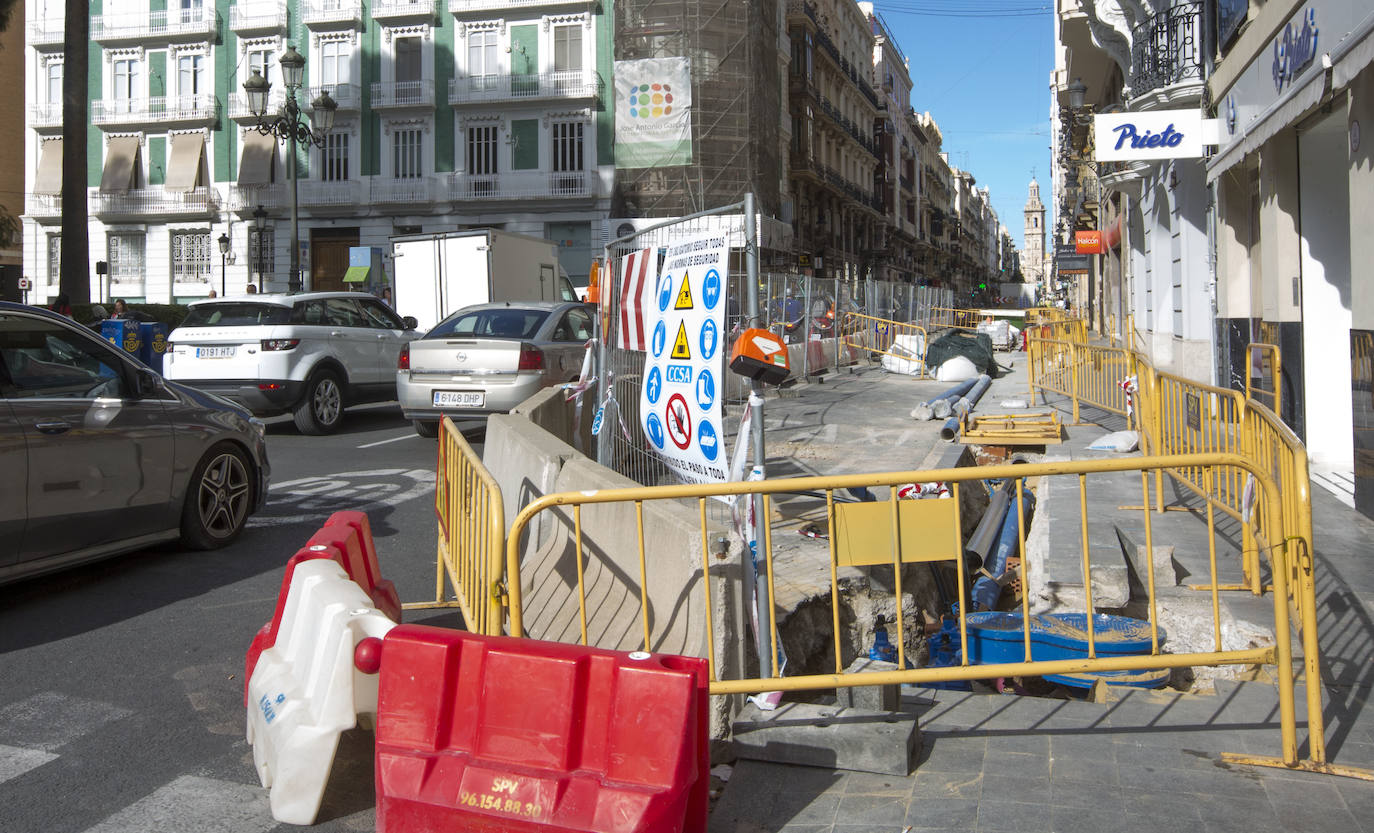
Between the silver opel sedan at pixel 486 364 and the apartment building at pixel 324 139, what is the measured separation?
26858mm

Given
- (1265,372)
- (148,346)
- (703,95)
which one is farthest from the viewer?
(703,95)

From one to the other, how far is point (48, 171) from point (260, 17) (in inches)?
418

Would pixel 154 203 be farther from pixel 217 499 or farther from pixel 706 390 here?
pixel 706 390

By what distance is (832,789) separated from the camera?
11.6ft

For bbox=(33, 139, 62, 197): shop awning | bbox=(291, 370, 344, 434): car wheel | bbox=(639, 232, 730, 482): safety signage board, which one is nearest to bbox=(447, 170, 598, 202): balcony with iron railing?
bbox=(33, 139, 62, 197): shop awning

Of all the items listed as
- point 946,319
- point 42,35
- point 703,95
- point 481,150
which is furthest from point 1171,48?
point 42,35

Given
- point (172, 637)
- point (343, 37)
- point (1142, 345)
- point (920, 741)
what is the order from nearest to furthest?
point (920, 741)
point (172, 637)
point (1142, 345)
point (343, 37)

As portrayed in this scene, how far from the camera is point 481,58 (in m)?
39.2

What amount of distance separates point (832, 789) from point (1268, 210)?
31.3ft

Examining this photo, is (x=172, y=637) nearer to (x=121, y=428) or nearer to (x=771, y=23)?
(x=121, y=428)

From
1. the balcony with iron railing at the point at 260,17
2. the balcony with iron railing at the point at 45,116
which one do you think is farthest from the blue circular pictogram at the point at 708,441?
the balcony with iron railing at the point at 45,116

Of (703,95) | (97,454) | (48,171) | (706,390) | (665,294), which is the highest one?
(703,95)

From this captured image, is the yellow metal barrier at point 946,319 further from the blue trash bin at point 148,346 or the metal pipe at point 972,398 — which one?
→ the blue trash bin at point 148,346

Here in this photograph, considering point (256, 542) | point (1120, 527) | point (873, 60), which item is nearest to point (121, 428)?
point (256, 542)
